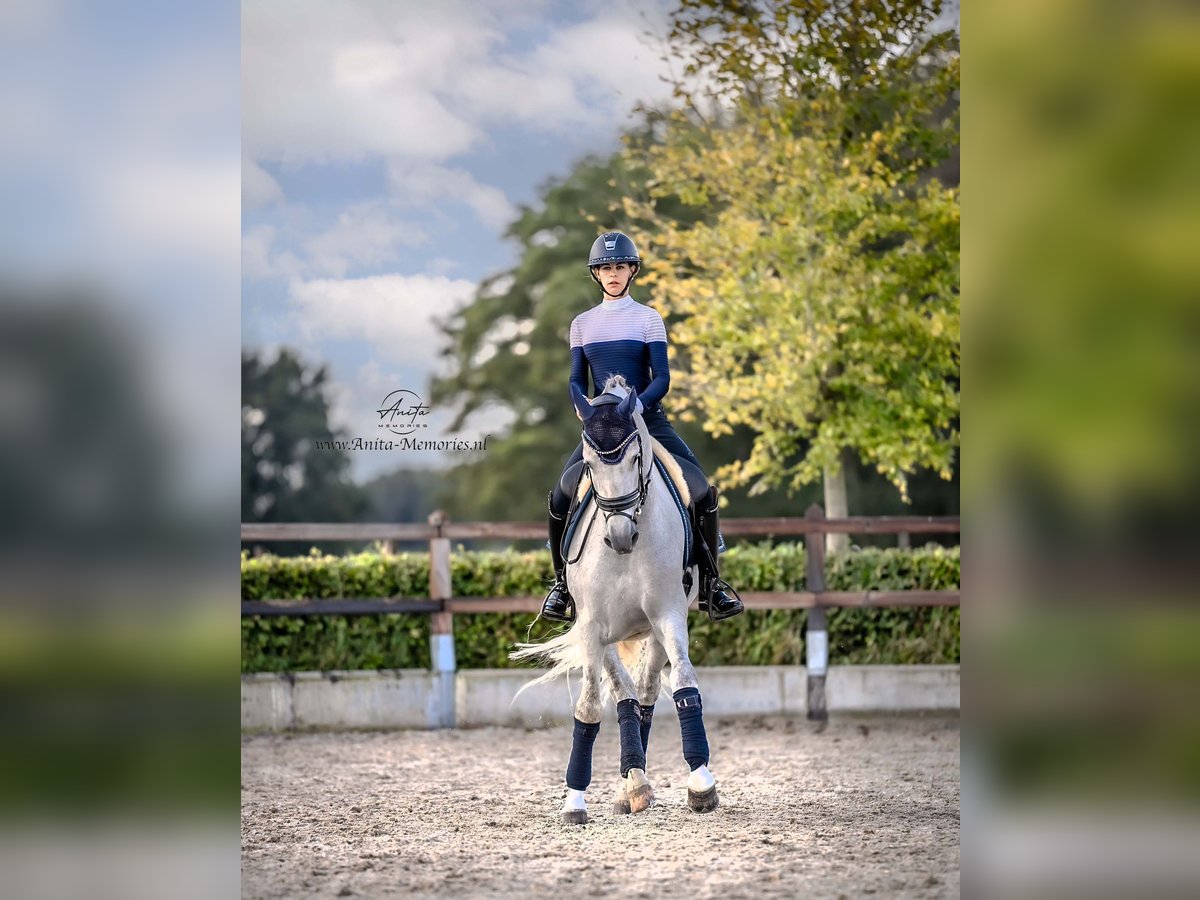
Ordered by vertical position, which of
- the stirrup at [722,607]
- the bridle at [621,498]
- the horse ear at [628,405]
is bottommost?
the stirrup at [722,607]

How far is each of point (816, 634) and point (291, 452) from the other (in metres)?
10.4

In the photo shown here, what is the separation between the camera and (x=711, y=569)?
4.84 m

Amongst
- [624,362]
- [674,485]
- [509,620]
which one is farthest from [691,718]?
[509,620]

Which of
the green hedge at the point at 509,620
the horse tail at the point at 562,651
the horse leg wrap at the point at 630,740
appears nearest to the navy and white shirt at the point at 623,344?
the horse tail at the point at 562,651

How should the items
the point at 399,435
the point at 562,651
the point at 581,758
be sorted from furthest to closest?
the point at 399,435 < the point at 562,651 < the point at 581,758

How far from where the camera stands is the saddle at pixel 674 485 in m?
4.66

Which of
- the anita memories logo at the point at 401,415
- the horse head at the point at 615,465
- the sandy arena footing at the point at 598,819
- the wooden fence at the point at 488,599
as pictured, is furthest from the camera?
the anita memories logo at the point at 401,415

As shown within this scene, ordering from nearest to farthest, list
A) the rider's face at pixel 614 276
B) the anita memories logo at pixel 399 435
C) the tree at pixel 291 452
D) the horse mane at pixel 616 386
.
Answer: the horse mane at pixel 616 386, the rider's face at pixel 614 276, the anita memories logo at pixel 399 435, the tree at pixel 291 452

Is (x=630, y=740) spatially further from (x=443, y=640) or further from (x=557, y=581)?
(x=443, y=640)

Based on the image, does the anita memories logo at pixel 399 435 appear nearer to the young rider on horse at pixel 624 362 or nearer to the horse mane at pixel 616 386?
the young rider on horse at pixel 624 362

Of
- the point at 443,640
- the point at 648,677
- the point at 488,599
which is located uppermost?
the point at 488,599

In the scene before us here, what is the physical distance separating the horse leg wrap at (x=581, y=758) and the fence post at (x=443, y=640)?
302cm

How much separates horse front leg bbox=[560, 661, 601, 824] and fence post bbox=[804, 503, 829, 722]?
3.24m

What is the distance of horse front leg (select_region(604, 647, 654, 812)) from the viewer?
4734 millimetres
